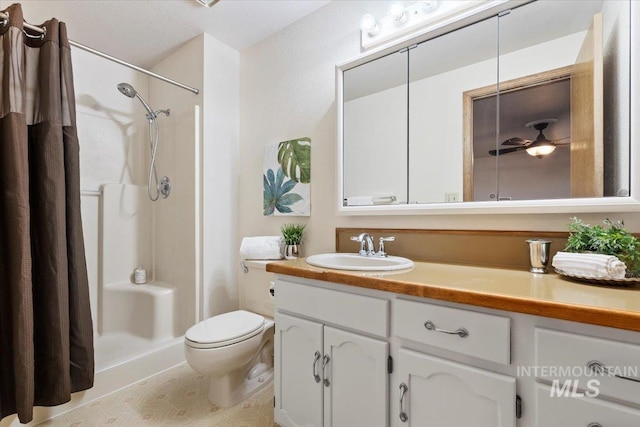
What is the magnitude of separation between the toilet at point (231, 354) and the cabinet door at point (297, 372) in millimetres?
288

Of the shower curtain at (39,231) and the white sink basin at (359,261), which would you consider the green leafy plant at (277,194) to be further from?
the shower curtain at (39,231)

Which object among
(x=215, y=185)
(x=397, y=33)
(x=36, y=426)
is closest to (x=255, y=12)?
(x=397, y=33)

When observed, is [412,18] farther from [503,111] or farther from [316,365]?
[316,365]

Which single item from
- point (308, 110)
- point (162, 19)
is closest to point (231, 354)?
point (308, 110)

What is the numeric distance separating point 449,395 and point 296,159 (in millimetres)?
1515

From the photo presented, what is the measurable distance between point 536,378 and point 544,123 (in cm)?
94

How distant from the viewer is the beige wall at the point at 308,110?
5.49ft

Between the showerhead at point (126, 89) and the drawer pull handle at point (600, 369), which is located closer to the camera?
the drawer pull handle at point (600, 369)

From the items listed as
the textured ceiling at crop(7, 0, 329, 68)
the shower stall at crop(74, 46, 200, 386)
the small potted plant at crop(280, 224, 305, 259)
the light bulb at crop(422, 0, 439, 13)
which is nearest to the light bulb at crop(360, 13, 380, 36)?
the light bulb at crop(422, 0, 439, 13)

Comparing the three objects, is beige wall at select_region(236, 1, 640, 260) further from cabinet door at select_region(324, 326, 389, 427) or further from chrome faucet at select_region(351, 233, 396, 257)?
cabinet door at select_region(324, 326, 389, 427)

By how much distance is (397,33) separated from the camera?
4.88 ft

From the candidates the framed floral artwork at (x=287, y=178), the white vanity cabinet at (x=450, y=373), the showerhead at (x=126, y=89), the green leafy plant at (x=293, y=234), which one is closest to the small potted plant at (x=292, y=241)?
the green leafy plant at (x=293, y=234)

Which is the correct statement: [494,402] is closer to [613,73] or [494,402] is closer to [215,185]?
[613,73]

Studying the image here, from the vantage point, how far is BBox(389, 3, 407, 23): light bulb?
1.46 m
